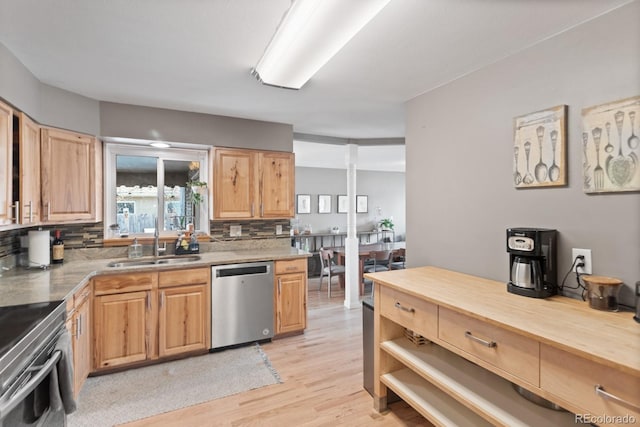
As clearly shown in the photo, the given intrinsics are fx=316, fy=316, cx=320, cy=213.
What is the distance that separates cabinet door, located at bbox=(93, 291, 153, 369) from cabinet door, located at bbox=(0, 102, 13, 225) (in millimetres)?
879

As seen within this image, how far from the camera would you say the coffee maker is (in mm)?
1605

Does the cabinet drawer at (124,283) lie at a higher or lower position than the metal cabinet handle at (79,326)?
higher

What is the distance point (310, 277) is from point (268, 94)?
177 inches

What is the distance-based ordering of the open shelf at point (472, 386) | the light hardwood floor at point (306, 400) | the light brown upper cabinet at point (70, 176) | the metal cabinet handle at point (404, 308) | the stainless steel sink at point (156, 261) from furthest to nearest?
the stainless steel sink at point (156, 261)
the light brown upper cabinet at point (70, 176)
the light hardwood floor at point (306, 400)
the metal cabinet handle at point (404, 308)
the open shelf at point (472, 386)

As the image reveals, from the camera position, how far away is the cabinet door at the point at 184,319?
2.70 m

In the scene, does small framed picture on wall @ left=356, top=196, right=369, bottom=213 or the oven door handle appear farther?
small framed picture on wall @ left=356, top=196, right=369, bottom=213

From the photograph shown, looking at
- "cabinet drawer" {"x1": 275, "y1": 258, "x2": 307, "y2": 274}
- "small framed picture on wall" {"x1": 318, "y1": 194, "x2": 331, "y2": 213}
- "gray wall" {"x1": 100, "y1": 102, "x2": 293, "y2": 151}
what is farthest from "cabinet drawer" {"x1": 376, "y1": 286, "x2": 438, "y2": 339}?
"small framed picture on wall" {"x1": 318, "y1": 194, "x2": 331, "y2": 213}

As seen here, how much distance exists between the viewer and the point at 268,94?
8.79 feet

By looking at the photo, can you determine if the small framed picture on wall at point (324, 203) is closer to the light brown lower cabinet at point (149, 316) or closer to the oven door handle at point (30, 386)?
the light brown lower cabinet at point (149, 316)

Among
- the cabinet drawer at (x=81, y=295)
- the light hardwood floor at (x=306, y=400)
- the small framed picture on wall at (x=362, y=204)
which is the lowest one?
the light hardwood floor at (x=306, y=400)

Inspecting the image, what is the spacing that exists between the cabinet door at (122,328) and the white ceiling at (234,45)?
1.70m

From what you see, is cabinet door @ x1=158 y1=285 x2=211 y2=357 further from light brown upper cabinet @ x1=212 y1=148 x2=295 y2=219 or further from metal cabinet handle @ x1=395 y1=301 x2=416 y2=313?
metal cabinet handle @ x1=395 y1=301 x2=416 y2=313

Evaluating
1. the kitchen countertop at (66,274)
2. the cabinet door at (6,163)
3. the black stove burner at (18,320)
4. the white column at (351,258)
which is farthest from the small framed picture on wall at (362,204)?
the black stove burner at (18,320)

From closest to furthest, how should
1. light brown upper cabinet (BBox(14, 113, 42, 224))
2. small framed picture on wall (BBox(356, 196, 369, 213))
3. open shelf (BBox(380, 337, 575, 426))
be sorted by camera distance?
open shelf (BBox(380, 337, 575, 426)) → light brown upper cabinet (BBox(14, 113, 42, 224)) → small framed picture on wall (BBox(356, 196, 369, 213))
